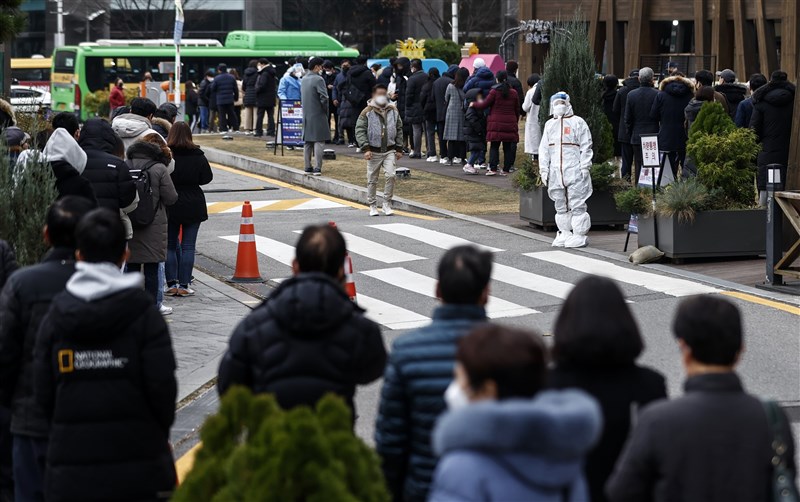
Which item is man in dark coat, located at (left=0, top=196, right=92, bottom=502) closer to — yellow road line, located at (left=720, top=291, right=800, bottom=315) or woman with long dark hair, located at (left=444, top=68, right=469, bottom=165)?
yellow road line, located at (left=720, top=291, right=800, bottom=315)

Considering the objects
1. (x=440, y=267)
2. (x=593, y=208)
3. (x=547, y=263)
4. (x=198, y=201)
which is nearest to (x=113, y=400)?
(x=440, y=267)

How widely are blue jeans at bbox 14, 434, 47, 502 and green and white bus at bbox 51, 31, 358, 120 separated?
1547 inches

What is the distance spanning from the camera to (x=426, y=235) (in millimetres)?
17031

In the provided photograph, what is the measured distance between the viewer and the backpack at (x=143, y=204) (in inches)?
448

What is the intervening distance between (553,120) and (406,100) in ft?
34.1

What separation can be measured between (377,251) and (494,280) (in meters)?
2.49

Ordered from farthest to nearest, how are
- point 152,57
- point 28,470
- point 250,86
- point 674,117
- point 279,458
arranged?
point 152,57, point 250,86, point 674,117, point 28,470, point 279,458

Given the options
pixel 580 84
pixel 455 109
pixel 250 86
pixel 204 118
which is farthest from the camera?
pixel 204 118

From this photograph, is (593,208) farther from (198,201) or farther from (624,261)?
(198,201)

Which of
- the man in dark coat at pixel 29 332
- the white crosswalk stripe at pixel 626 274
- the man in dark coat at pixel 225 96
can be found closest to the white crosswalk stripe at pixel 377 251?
the white crosswalk stripe at pixel 626 274

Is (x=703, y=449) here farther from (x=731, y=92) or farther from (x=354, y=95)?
(x=354, y=95)

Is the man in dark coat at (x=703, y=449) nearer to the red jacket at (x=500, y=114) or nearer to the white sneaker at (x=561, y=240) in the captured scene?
the white sneaker at (x=561, y=240)

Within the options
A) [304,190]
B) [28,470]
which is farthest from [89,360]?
[304,190]

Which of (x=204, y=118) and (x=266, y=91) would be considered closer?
(x=266, y=91)
